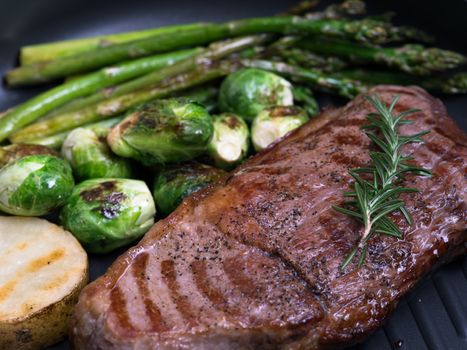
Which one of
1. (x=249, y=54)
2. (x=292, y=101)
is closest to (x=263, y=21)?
(x=249, y=54)

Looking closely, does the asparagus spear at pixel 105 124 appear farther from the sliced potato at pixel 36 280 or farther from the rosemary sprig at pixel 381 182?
the rosemary sprig at pixel 381 182

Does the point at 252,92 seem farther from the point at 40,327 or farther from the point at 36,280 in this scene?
the point at 40,327

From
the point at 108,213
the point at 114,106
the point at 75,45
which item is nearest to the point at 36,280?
the point at 108,213

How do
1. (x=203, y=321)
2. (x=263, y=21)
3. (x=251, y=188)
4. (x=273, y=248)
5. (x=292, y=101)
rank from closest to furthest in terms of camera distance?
1. (x=203, y=321)
2. (x=273, y=248)
3. (x=251, y=188)
4. (x=292, y=101)
5. (x=263, y=21)

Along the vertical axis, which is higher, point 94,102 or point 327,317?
point 94,102

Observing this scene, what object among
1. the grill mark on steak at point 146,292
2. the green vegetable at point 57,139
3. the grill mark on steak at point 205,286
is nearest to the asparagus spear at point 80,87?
the green vegetable at point 57,139

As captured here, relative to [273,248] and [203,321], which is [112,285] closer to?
[203,321]

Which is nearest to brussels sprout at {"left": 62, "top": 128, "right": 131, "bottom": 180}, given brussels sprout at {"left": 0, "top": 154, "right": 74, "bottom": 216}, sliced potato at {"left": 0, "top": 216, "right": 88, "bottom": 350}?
brussels sprout at {"left": 0, "top": 154, "right": 74, "bottom": 216}

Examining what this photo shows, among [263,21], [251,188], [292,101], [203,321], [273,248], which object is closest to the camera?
[203,321]
